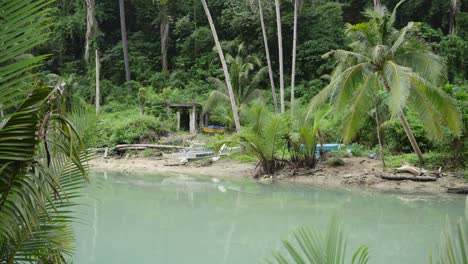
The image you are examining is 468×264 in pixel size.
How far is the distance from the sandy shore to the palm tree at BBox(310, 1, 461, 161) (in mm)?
1192

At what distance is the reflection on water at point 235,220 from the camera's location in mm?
5836

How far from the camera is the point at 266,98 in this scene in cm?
2256

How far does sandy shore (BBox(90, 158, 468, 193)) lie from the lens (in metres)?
10.4

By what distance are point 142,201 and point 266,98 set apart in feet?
45.9

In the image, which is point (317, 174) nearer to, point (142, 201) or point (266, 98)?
point (142, 201)

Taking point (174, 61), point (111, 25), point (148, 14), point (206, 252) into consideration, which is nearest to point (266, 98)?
point (174, 61)

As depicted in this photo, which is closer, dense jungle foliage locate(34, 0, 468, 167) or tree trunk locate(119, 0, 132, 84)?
dense jungle foliage locate(34, 0, 468, 167)

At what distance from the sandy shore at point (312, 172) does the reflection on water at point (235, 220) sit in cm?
66

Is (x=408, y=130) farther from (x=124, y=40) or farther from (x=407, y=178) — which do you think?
(x=124, y=40)

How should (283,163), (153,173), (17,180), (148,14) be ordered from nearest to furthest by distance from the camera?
(17,180), (283,163), (153,173), (148,14)

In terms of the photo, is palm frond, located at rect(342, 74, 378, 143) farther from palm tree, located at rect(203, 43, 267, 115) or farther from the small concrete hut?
the small concrete hut

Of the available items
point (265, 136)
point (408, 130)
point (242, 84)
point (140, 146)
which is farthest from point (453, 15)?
point (140, 146)

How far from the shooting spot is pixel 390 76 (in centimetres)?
1030

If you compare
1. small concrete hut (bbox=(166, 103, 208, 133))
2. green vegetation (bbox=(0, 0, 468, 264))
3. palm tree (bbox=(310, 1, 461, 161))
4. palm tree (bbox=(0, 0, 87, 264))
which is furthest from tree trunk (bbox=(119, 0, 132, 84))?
palm tree (bbox=(0, 0, 87, 264))
